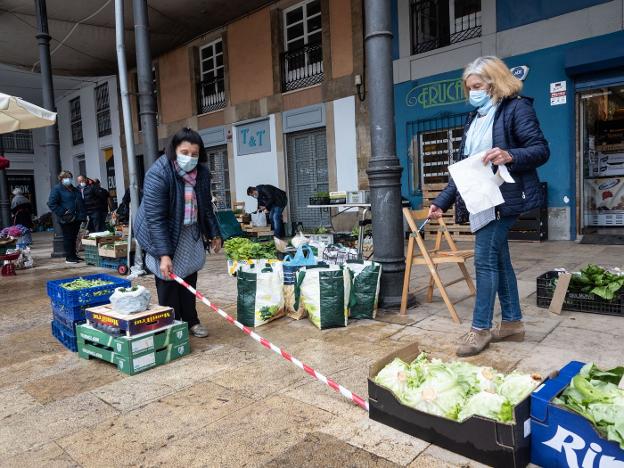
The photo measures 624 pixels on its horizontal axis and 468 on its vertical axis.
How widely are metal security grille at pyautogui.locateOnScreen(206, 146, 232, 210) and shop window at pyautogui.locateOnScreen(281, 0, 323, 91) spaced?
338 cm

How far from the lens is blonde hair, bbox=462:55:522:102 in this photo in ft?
10.0

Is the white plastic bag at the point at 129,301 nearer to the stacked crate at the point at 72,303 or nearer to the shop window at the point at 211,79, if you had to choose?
the stacked crate at the point at 72,303

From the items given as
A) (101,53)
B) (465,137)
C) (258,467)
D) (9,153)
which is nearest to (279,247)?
(465,137)

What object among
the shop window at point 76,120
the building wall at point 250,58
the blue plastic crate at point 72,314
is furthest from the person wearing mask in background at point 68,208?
the shop window at point 76,120

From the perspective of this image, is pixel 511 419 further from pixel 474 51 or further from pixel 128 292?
pixel 474 51

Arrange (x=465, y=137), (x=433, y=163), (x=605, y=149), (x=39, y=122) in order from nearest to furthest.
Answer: (x=465, y=137), (x=39, y=122), (x=605, y=149), (x=433, y=163)

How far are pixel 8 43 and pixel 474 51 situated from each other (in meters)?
12.7

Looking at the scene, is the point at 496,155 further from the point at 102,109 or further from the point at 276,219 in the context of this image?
the point at 102,109

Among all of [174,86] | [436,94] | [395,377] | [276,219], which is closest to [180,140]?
[395,377]

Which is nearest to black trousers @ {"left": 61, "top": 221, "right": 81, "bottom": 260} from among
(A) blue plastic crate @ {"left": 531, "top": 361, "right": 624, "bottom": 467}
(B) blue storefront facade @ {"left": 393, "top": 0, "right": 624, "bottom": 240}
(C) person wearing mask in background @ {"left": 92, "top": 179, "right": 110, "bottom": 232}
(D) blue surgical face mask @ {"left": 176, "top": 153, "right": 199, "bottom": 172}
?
(C) person wearing mask in background @ {"left": 92, "top": 179, "right": 110, "bottom": 232}

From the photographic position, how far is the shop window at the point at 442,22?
935cm

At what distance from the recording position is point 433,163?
10.1m

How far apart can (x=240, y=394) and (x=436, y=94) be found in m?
8.34

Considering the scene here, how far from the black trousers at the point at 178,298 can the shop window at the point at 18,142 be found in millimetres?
25731
